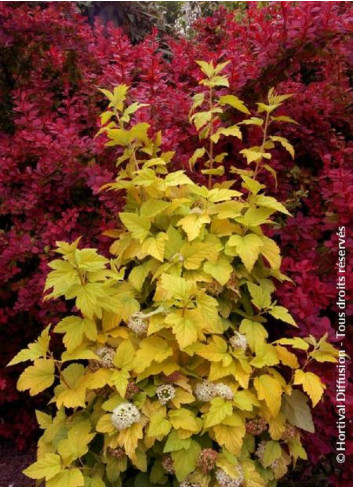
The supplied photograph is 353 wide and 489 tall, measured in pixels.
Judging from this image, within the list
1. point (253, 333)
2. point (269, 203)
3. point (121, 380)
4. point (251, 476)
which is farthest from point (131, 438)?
point (269, 203)

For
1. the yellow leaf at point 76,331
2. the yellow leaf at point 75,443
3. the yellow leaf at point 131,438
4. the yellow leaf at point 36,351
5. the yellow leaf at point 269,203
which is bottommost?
the yellow leaf at point 75,443

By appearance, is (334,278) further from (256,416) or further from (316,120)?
(316,120)

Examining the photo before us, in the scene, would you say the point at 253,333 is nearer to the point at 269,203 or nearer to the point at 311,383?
the point at 311,383

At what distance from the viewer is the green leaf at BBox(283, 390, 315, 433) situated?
66.0 inches

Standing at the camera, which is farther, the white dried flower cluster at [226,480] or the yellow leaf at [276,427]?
the yellow leaf at [276,427]

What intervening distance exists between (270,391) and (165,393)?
Answer: 0.33m

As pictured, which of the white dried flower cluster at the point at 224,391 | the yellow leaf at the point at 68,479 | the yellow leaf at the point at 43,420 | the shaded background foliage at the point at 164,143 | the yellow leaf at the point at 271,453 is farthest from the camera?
the shaded background foliage at the point at 164,143

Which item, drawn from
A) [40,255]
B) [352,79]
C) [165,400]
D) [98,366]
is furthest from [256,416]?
[352,79]

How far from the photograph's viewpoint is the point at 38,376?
165cm

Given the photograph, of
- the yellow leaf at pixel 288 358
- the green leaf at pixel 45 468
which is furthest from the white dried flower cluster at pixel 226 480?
the green leaf at pixel 45 468

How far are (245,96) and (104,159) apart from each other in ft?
2.25

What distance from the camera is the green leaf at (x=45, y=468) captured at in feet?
4.91

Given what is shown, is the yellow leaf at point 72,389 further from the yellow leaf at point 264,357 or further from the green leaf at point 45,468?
the yellow leaf at point 264,357

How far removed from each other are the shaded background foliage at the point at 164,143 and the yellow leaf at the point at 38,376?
1.76ft
